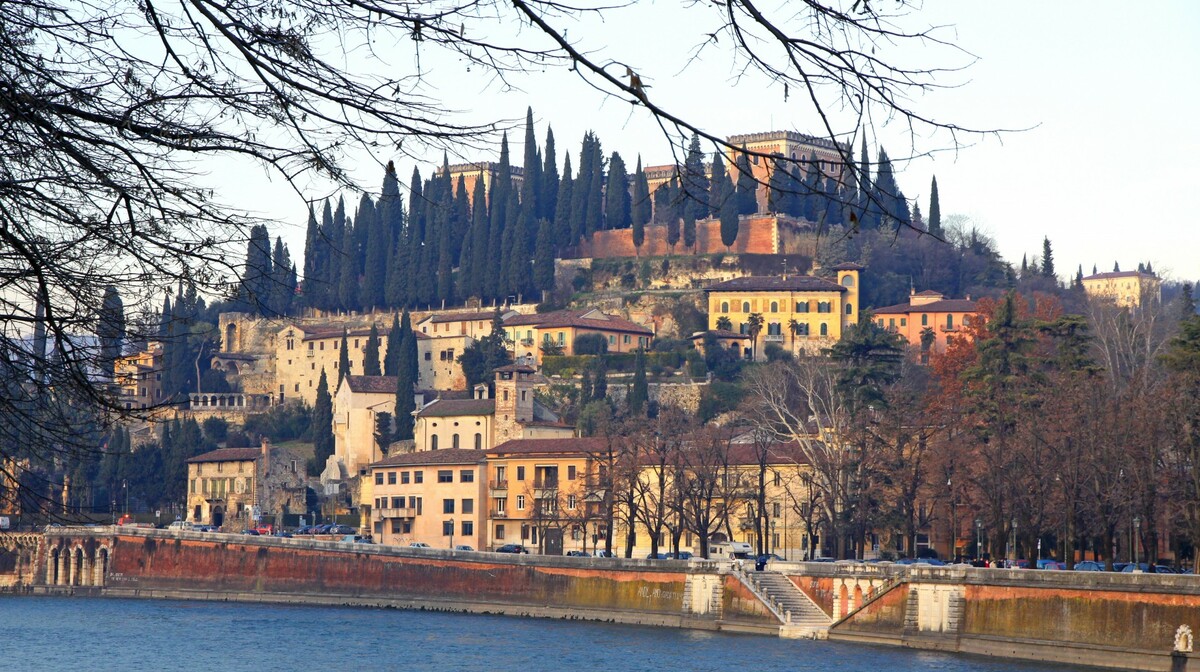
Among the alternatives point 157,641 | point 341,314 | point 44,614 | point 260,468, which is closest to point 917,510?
point 157,641

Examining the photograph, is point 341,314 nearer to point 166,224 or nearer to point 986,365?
point 986,365

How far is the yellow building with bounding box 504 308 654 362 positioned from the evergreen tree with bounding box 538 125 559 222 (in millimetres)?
12394

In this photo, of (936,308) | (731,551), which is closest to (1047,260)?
(936,308)

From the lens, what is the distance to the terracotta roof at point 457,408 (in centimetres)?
8938

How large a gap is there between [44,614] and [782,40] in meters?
66.4

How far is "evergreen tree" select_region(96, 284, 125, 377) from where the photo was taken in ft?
27.6

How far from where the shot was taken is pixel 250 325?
130 metres

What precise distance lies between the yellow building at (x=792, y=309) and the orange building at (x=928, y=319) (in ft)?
8.15

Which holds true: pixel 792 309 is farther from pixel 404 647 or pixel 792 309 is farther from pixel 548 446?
pixel 404 647

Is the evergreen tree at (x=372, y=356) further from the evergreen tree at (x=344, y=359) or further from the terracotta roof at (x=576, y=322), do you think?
the terracotta roof at (x=576, y=322)

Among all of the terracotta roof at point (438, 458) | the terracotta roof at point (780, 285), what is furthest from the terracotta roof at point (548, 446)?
the terracotta roof at point (780, 285)

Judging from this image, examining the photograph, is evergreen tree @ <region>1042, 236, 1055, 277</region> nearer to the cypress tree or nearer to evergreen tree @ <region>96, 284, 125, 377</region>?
the cypress tree

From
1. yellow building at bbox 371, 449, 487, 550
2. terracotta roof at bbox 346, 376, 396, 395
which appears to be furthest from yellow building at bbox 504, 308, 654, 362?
yellow building at bbox 371, 449, 487, 550

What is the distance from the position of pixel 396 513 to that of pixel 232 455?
16.9m
